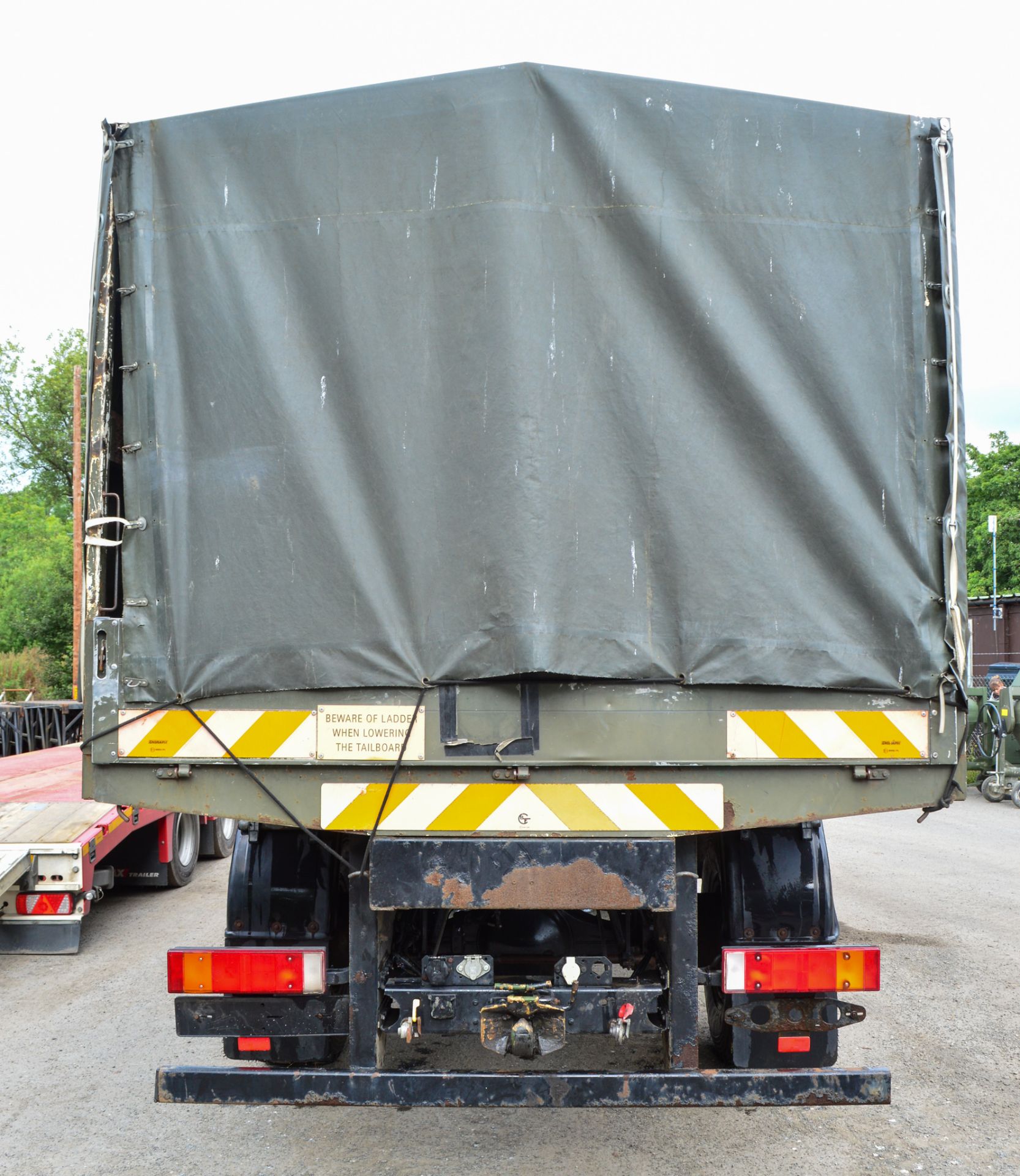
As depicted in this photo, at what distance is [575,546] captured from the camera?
350 centimetres

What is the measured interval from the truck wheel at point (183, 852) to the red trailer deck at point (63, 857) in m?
0.02

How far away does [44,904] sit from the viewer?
7211 mm

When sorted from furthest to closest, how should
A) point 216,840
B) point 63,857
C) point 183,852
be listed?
point 216,840
point 183,852
point 63,857

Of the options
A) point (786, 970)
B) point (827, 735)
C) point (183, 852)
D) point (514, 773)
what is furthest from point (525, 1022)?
point (183, 852)

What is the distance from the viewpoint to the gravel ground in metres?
4.09

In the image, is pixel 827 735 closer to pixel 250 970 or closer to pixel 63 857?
pixel 250 970

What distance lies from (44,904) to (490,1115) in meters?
4.01

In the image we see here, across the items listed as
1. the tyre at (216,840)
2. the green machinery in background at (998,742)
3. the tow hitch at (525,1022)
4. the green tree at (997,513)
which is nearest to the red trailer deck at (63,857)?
the tyre at (216,840)

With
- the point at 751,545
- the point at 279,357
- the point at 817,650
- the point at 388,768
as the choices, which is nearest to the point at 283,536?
the point at 279,357

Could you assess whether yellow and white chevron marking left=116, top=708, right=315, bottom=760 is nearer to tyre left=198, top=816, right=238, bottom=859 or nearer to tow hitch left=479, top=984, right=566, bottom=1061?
tow hitch left=479, top=984, right=566, bottom=1061

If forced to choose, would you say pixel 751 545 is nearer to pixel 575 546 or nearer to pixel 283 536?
pixel 575 546

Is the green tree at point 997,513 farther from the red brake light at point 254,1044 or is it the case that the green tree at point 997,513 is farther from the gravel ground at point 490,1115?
the red brake light at point 254,1044

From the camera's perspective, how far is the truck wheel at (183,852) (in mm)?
9203

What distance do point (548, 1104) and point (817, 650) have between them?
168cm
